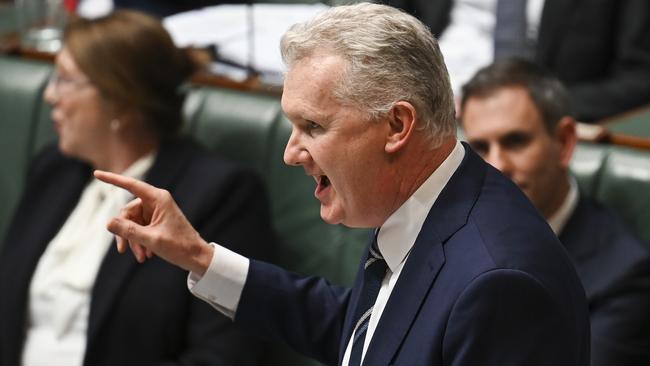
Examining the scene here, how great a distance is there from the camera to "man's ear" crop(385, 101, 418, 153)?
1.17 meters

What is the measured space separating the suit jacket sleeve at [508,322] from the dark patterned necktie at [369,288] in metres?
0.19

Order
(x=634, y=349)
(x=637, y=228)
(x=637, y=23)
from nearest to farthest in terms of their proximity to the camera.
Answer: (x=634, y=349)
(x=637, y=228)
(x=637, y=23)

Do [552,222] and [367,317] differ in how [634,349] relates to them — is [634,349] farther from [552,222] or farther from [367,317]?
[367,317]

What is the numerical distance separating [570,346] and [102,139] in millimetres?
1304

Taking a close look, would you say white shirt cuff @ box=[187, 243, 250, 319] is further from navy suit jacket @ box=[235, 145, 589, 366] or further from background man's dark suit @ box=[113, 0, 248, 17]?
background man's dark suit @ box=[113, 0, 248, 17]

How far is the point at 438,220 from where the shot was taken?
1.21 metres

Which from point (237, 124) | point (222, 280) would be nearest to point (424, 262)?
point (222, 280)

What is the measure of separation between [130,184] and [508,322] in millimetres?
453

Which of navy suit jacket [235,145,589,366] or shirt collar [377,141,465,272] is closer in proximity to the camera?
navy suit jacket [235,145,589,366]

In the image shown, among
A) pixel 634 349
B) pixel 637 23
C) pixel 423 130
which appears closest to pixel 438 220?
pixel 423 130

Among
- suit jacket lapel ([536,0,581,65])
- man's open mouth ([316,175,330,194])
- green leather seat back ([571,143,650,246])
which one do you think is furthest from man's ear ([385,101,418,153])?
suit jacket lapel ([536,0,581,65])

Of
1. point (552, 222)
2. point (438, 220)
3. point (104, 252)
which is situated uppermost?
point (438, 220)

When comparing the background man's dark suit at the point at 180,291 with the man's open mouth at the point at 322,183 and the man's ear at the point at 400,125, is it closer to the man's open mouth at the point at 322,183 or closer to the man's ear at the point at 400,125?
the man's open mouth at the point at 322,183

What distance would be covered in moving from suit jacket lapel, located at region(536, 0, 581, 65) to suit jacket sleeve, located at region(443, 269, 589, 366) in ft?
5.42
